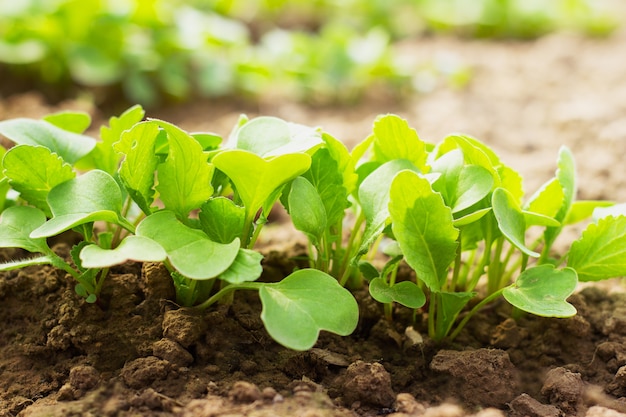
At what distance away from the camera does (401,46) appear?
4266 millimetres

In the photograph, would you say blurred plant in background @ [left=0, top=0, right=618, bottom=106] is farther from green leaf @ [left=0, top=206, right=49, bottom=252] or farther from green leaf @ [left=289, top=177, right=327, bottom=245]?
green leaf @ [left=289, top=177, right=327, bottom=245]

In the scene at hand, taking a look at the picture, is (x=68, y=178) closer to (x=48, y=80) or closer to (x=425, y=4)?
(x=48, y=80)

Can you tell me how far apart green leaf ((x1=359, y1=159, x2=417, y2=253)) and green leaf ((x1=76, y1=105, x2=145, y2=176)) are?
21.0 inches

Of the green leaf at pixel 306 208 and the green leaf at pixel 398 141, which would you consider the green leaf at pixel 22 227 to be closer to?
the green leaf at pixel 306 208

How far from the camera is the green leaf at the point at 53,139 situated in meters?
1.54

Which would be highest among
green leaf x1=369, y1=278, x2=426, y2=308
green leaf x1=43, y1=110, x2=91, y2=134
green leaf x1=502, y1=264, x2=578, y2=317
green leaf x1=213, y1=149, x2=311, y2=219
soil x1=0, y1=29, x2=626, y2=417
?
green leaf x1=213, y1=149, x2=311, y2=219

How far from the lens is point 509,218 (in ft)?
4.57

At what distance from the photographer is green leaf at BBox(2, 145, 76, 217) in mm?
1401

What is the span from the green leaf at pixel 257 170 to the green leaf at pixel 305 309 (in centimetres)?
17

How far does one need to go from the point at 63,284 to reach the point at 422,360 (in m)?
0.80

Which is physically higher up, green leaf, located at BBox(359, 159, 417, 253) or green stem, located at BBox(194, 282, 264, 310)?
green leaf, located at BBox(359, 159, 417, 253)

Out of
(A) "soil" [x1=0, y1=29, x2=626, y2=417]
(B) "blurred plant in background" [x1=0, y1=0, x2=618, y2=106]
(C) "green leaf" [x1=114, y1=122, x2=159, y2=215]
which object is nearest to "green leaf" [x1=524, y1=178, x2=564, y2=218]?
(A) "soil" [x1=0, y1=29, x2=626, y2=417]

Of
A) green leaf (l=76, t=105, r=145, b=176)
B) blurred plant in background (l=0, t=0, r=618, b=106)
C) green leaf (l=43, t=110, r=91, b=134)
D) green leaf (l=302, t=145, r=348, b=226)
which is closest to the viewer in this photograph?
green leaf (l=302, t=145, r=348, b=226)

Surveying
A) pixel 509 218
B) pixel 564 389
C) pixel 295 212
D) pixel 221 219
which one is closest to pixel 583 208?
pixel 509 218
